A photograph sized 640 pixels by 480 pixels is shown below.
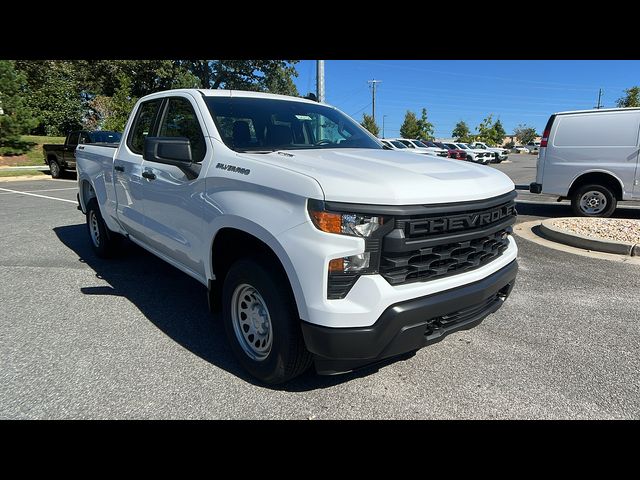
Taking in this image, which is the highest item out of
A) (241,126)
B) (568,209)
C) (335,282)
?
(241,126)

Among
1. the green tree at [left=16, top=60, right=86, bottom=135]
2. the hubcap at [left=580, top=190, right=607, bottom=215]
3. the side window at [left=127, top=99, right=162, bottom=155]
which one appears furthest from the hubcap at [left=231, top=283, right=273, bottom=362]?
the green tree at [left=16, top=60, right=86, bottom=135]

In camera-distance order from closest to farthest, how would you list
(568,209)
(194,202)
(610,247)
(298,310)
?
(298,310) → (194,202) → (610,247) → (568,209)

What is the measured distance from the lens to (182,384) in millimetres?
2773

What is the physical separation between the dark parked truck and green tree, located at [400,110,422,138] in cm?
4605

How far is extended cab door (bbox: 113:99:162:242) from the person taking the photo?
13.4 ft

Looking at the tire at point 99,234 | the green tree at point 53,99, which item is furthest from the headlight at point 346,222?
the green tree at point 53,99

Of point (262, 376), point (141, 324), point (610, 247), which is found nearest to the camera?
point (262, 376)

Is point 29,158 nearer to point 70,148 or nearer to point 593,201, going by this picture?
point 70,148

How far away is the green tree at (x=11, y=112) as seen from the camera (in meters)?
20.4

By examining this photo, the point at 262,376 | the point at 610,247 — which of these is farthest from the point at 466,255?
the point at 610,247

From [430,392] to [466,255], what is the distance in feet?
2.99

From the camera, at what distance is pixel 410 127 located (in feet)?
187
